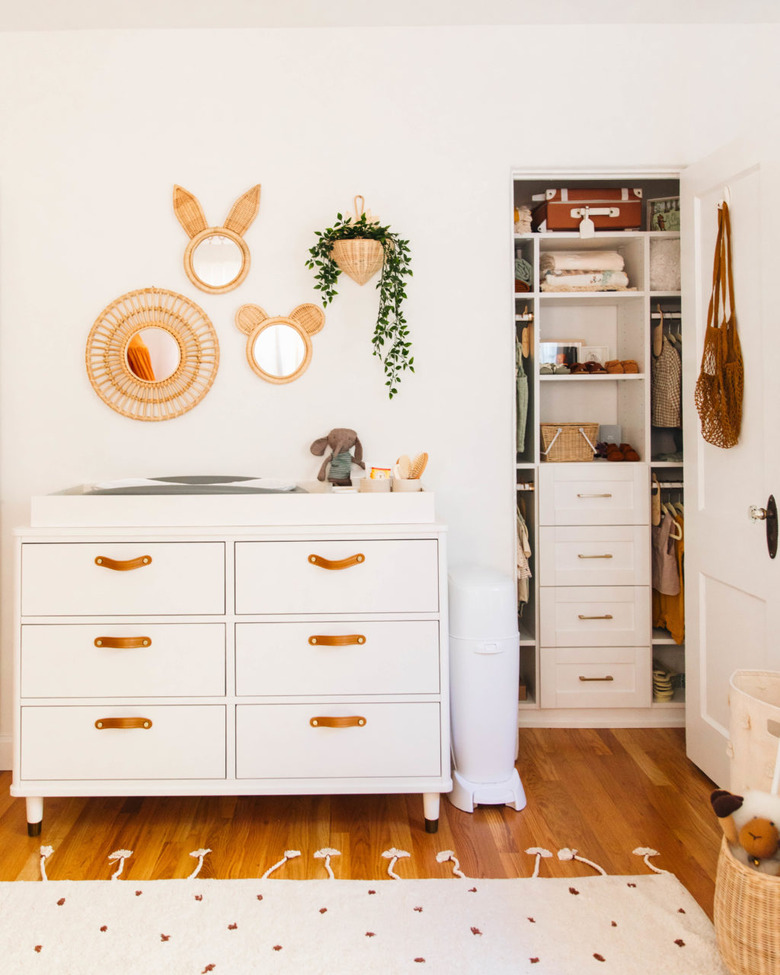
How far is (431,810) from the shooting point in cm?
230

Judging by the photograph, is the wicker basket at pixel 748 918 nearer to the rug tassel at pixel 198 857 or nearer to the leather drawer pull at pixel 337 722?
the leather drawer pull at pixel 337 722

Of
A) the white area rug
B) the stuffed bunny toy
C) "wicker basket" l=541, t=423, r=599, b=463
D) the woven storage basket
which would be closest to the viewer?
the white area rug

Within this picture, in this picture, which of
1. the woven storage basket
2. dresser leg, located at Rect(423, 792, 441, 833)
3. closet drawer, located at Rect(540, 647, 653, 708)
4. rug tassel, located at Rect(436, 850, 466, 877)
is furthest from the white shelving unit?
rug tassel, located at Rect(436, 850, 466, 877)

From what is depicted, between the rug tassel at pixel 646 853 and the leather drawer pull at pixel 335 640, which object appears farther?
the leather drawer pull at pixel 335 640

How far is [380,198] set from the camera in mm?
2822

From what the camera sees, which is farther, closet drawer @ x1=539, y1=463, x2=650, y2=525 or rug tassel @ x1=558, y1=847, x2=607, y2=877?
closet drawer @ x1=539, y1=463, x2=650, y2=525

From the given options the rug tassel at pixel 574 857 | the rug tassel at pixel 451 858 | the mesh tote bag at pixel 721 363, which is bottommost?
the rug tassel at pixel 451 858

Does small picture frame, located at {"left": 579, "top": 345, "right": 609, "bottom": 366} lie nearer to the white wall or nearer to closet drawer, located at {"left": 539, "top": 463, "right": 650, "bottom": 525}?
closet drawer, located at {"left": 539, "top": 463, "right": 650, "bottom": 525}

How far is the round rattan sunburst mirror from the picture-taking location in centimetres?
280

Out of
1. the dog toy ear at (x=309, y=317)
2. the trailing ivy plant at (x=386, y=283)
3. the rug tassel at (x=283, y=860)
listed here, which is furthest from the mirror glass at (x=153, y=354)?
the rug tassel at (x=283, y=860)

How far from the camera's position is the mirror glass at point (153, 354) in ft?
9.20

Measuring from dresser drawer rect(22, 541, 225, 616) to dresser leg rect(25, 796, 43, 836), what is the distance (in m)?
0.54

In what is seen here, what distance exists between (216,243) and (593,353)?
1689 millimetres

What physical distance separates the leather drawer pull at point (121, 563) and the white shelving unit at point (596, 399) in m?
1.54
